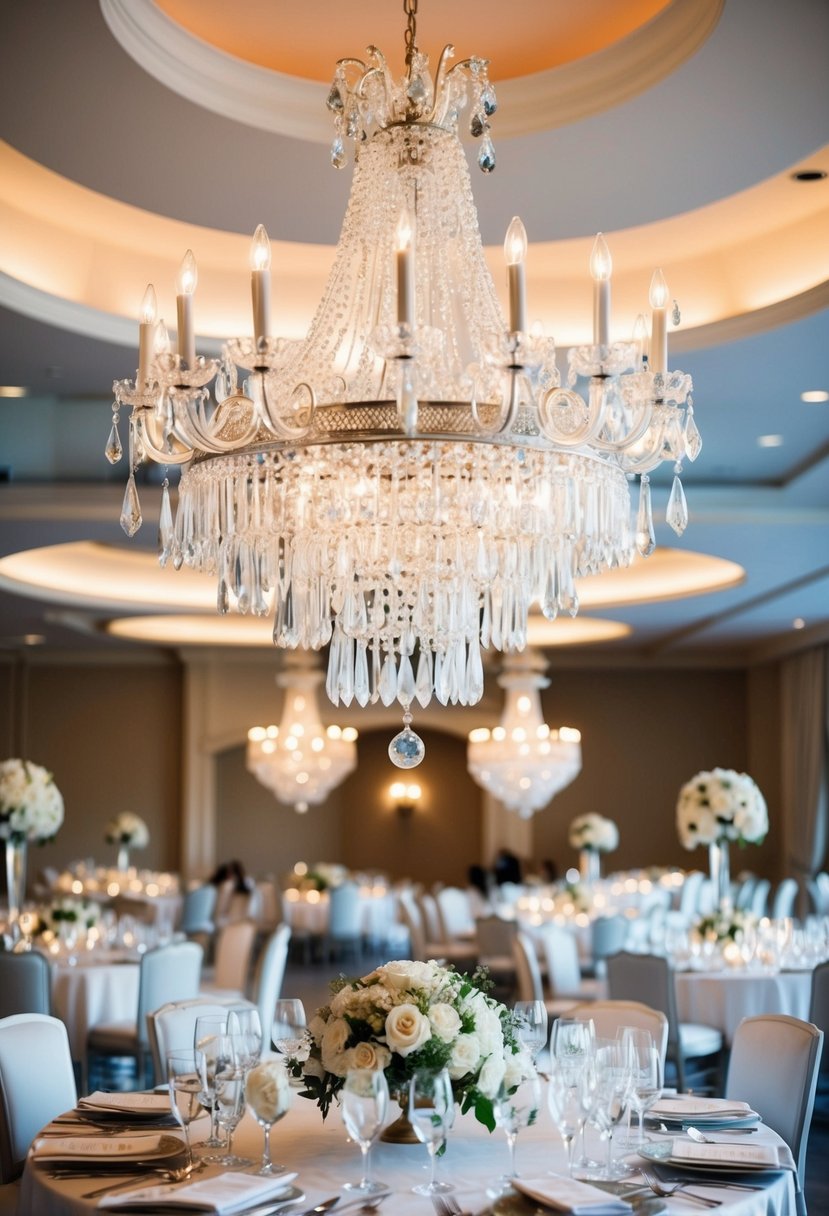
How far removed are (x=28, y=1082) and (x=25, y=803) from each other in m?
4.63

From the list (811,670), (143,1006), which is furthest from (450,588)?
(811,670)

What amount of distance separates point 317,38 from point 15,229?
1834 millimetres

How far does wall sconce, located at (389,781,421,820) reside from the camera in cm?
1892

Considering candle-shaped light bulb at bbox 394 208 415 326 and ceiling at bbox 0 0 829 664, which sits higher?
ceiling at bbox 0 0 829 664

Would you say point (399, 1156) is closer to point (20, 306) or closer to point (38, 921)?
point (20, 306)

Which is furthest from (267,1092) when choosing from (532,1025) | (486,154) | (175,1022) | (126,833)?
(126,833)

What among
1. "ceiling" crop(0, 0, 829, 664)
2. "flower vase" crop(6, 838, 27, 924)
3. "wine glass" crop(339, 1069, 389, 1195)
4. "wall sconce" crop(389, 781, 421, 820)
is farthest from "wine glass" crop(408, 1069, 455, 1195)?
"wall sconce" crop(389, 781, 421, 820)

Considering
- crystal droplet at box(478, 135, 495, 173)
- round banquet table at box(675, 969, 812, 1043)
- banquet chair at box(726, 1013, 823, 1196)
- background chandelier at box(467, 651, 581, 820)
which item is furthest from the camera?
background chandelier at box(467, 651, 581, 820)

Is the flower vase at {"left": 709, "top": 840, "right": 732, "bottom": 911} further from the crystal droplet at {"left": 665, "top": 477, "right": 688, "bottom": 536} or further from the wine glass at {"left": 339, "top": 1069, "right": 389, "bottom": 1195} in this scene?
the wine glass at {"left": 339, "top": 1069, "right": 389, "bottom": 1195}

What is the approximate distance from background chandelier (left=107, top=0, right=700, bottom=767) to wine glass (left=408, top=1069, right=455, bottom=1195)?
1.25 metres

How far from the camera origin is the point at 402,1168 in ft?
10.5

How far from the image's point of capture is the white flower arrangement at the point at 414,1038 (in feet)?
10.3

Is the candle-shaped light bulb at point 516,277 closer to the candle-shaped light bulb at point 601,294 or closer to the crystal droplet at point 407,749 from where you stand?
the candle-shaped light bulb at point 601,294

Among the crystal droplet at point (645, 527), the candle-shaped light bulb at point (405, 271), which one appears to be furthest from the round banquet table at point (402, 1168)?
the candle-shaped light bulb at point (405, 271)
